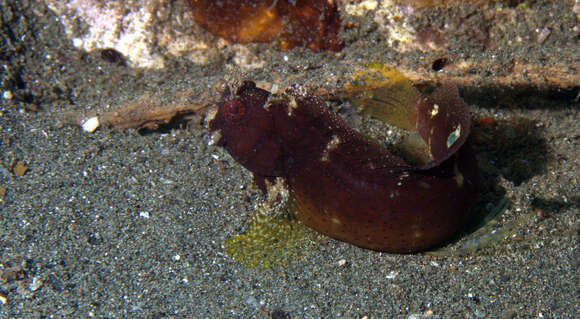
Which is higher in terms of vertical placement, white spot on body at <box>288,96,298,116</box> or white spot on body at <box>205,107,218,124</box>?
white spot on body at <box>288,96,298,116</box>

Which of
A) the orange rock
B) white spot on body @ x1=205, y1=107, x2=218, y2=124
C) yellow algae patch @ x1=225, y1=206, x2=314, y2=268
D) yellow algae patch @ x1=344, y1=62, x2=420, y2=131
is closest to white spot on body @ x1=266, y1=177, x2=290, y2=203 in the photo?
yellow algae patch @ x1=225, y1=206, x2=314, y2=268

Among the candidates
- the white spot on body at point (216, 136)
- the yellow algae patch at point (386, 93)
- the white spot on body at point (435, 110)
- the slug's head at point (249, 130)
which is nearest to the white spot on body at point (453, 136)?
the white spot on body at point (435, 110)

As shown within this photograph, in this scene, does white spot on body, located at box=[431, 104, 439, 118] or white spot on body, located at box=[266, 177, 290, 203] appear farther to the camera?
white spot on body, located at box=[266, 177, 290, 203]

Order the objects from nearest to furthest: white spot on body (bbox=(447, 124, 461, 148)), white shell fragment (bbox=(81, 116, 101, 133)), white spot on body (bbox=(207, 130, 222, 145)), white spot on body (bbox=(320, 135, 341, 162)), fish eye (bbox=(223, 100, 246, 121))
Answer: white spot on body (bbox=(447, 124, 461, 148)) → white spot on body (bbox=(320, 135, 341, 162)) → fish eye (bbox=(223, 100, 246, 121)) → white spot on body (bbox=(207, 130, 222, 145)) → white shell fragment (bbox=(81, 116, 101, 133))

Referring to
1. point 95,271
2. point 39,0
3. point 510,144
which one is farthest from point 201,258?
point 39,0

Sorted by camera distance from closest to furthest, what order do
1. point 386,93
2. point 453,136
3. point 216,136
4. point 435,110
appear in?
1. point 453,136
2. point 435,110
3. point 216,136
4. point 386,93

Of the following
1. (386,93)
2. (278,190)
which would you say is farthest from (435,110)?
(278,190)

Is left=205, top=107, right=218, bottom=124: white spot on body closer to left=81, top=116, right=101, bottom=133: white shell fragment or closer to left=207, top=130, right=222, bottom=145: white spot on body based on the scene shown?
left=207, top=130, right=222, bottom=145: white spot on body

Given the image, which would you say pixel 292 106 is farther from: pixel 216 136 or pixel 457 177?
pixel 457 177
